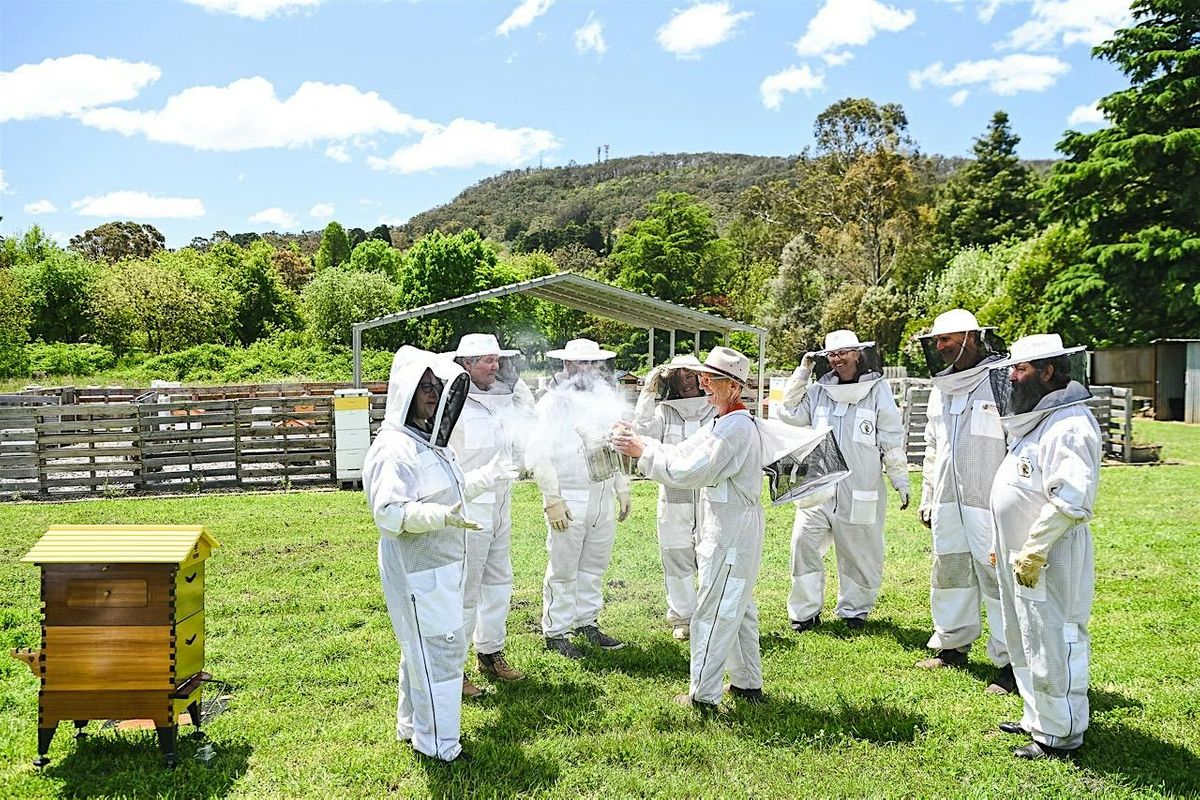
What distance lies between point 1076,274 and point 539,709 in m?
28.9

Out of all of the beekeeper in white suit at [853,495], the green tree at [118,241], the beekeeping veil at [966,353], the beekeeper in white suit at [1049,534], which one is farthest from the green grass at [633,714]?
the green tree at [118,241]

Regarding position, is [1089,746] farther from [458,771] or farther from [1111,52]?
[1111,52]

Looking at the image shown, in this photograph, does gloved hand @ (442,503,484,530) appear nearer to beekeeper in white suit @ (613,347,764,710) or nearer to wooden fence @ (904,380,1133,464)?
beekeeper in white suit @ (613,347,764,710)

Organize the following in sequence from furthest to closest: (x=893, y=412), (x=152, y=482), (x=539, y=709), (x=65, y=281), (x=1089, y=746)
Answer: (x=65, y=281) → (x=152, y=482) → (x=893, y=412) → (x=539, y=709) → (x=1089, y=746)

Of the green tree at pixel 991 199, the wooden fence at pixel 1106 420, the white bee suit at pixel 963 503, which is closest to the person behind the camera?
the white bee suit at pixel 963 503

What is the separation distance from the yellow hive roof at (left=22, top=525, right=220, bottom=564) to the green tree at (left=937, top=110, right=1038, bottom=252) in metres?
44.8

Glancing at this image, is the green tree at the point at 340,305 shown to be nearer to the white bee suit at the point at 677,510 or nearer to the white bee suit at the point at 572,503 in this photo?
the white bee suit at the point at 677,510

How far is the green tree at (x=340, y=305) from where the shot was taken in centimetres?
4422

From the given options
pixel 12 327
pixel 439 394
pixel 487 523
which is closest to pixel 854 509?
pixel 487 523

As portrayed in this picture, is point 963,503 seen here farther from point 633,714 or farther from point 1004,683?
point 633,714

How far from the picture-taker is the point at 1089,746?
4.42 m

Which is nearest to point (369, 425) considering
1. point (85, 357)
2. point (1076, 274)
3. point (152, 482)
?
point (152, 482)

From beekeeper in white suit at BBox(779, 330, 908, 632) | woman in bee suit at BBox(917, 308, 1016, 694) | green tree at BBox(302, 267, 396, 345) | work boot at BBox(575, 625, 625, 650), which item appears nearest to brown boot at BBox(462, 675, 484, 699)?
work boot at BBox(575, 625, 625, 650)

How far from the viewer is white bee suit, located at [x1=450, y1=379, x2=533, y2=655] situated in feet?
17.3
